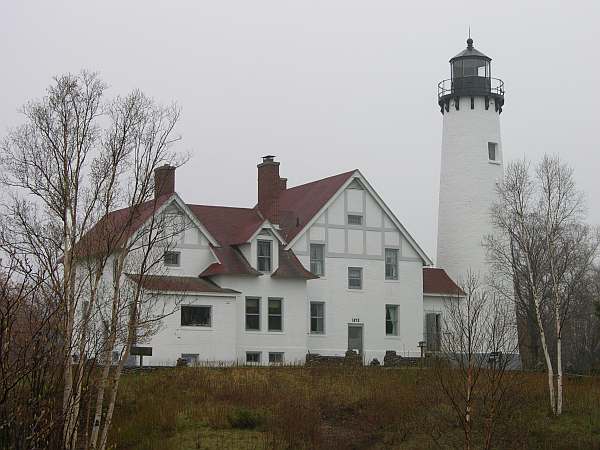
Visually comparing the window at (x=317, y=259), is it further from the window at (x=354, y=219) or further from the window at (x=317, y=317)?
the window at (x=354, y=219)

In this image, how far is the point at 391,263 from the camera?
46594mm

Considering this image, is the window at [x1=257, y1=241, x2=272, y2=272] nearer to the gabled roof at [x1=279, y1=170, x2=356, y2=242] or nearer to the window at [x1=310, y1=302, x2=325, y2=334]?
the gabled roof at [x1=279, y1=170, x2=356, y2=242]

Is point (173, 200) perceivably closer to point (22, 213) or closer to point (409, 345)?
point (409, 345)

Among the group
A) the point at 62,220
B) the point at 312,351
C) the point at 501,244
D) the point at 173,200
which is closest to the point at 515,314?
the point at 501,244

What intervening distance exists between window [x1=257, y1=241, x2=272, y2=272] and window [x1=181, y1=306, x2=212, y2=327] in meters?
3.70

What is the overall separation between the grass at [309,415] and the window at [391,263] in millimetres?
14086

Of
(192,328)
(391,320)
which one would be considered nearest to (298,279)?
(391,320)

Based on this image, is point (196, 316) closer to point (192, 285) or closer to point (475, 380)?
point (192, 285)

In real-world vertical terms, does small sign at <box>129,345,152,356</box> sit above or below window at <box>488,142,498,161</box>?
below

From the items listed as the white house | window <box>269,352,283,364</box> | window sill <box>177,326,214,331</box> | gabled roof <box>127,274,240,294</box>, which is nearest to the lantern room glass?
the white house

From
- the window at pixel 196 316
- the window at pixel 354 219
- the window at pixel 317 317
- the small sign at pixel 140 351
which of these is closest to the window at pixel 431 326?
the window at pixel 317 317

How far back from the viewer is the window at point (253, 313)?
42.1 m

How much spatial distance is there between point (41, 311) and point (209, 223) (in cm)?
2915

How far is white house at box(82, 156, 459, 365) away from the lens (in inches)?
Result: 1577
